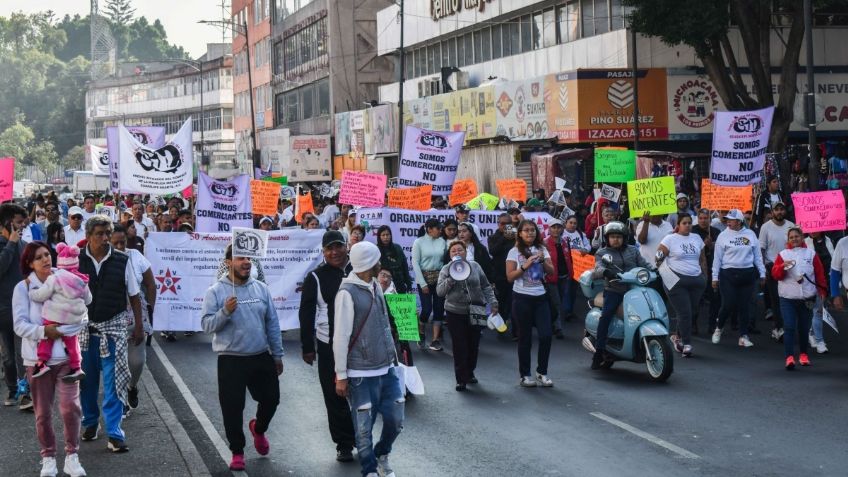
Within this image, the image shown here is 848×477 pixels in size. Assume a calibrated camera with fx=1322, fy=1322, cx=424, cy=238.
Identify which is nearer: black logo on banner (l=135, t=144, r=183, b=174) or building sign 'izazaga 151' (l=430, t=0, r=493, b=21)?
black logo on banner (l=135, t=144, r=183, b=174)

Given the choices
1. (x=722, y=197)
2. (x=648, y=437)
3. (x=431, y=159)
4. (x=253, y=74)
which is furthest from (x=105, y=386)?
(x=253, y=74)

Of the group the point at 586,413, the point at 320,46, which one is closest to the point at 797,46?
the point at 586,413

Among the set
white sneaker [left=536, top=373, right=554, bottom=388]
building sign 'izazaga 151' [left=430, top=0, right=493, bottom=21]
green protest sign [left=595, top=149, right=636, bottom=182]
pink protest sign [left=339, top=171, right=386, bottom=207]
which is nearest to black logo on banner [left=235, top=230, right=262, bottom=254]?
white sneaker [left=536, top=373, right=554, bottom=388]

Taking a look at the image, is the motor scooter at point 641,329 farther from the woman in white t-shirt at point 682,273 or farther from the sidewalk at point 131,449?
the sidewalk at point 131,449

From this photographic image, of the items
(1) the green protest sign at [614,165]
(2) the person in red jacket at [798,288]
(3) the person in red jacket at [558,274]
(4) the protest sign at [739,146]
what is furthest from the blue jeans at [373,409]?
(1) the green protest sign at [614,165]

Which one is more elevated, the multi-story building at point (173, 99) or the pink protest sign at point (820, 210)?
the multi-story building at point (173, 99)

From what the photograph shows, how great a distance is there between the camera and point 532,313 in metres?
13.3

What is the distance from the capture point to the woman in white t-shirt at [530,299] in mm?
13156

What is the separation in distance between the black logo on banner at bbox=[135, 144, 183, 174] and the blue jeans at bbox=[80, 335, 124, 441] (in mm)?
10881

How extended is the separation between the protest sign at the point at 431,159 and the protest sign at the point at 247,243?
12572 mm

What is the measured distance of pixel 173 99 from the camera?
405 ft

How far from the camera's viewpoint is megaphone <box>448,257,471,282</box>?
43.1 feet

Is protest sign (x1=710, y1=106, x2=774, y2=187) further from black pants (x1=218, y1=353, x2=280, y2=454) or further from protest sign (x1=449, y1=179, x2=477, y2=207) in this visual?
black pants (x1=218, y1=353, x2=280, y2=454)

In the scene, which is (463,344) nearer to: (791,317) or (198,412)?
(198,412)
